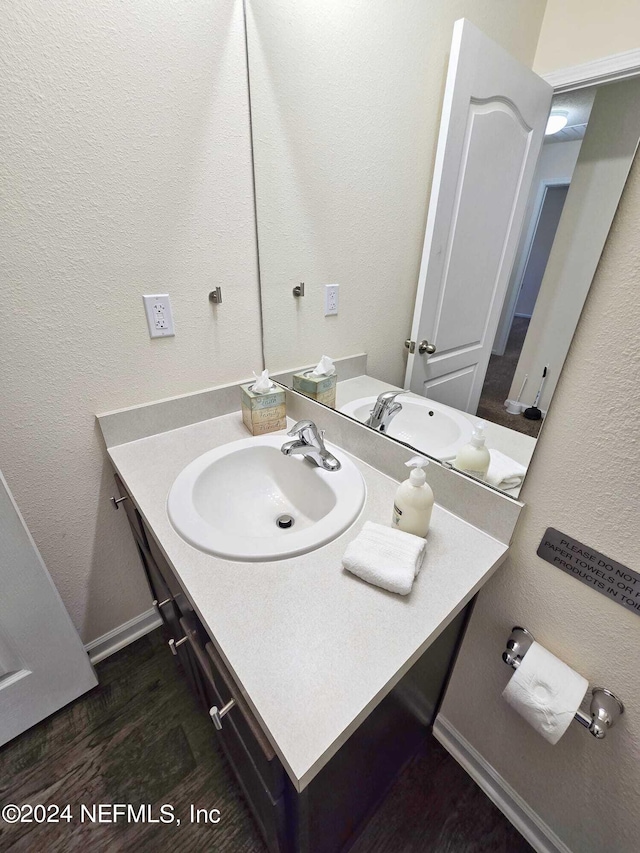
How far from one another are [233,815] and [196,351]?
130 centimetres

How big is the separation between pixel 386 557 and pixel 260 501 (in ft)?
1.62

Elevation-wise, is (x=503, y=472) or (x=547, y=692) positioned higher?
(x=503, y=472)

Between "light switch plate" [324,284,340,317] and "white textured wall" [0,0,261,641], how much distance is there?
0.78ft

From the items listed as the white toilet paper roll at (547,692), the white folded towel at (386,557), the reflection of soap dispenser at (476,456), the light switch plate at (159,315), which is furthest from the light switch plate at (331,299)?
the white toilet paper roll at (547,692)

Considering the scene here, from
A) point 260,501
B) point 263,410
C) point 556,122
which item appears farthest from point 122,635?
point 556,122

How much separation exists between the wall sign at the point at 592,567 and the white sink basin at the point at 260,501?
1.21 ft

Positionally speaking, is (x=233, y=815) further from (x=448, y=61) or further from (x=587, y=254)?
(x=448, y=61)

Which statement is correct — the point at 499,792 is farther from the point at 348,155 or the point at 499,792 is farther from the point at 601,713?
the point at 348,155

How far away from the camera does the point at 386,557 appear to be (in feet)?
2.06

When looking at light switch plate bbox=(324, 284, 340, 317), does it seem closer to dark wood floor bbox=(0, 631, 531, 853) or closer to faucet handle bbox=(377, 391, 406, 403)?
faucet handle bbox=(377, 391, 406, 403)

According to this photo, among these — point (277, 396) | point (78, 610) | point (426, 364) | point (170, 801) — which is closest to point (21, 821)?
point (170, 801)

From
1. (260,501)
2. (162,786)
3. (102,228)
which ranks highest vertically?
(102,228)

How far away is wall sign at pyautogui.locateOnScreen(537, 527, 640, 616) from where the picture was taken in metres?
0.56

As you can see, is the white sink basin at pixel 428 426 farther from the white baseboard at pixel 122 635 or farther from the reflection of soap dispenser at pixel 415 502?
the white baseboard at pixel 122 635
